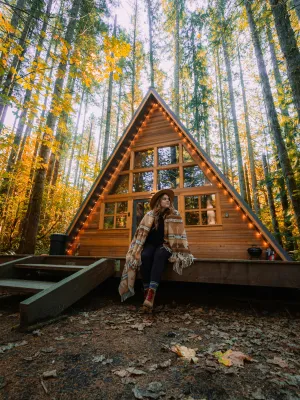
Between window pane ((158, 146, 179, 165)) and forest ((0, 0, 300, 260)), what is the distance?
9.12ft

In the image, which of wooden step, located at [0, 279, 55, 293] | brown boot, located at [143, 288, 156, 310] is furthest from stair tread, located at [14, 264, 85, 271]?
brown boot, located at [143, 288, 156, 310]

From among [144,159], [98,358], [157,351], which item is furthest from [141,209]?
[98,358]

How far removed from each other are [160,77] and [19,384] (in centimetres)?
2069

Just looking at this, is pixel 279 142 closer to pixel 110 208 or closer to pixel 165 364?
pixel 110 208

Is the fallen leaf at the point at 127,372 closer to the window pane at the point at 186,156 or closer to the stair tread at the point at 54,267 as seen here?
the stair tread at the point at 54,267

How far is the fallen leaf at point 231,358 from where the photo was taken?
5.70 feet

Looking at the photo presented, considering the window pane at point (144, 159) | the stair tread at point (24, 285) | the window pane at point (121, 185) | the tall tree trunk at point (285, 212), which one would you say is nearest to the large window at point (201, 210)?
the window pane at point (144, 159)

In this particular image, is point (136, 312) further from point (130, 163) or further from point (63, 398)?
point (130, 163)

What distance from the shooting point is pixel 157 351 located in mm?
2014

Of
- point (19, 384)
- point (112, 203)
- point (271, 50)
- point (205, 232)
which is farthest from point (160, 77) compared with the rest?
point (19, 384)

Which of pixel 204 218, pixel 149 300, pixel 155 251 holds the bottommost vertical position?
pixel 149 300

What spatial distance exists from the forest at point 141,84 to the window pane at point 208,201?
2.23 metres

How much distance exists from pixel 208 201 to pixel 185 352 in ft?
18.3

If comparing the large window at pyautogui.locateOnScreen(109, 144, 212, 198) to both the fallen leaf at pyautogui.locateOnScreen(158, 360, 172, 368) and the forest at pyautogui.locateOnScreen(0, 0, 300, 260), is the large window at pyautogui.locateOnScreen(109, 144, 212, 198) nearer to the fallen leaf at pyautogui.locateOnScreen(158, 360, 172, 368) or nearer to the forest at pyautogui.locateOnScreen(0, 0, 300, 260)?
the forest at pyautogui.locateOnScreen(0, 0, 300, 260)
